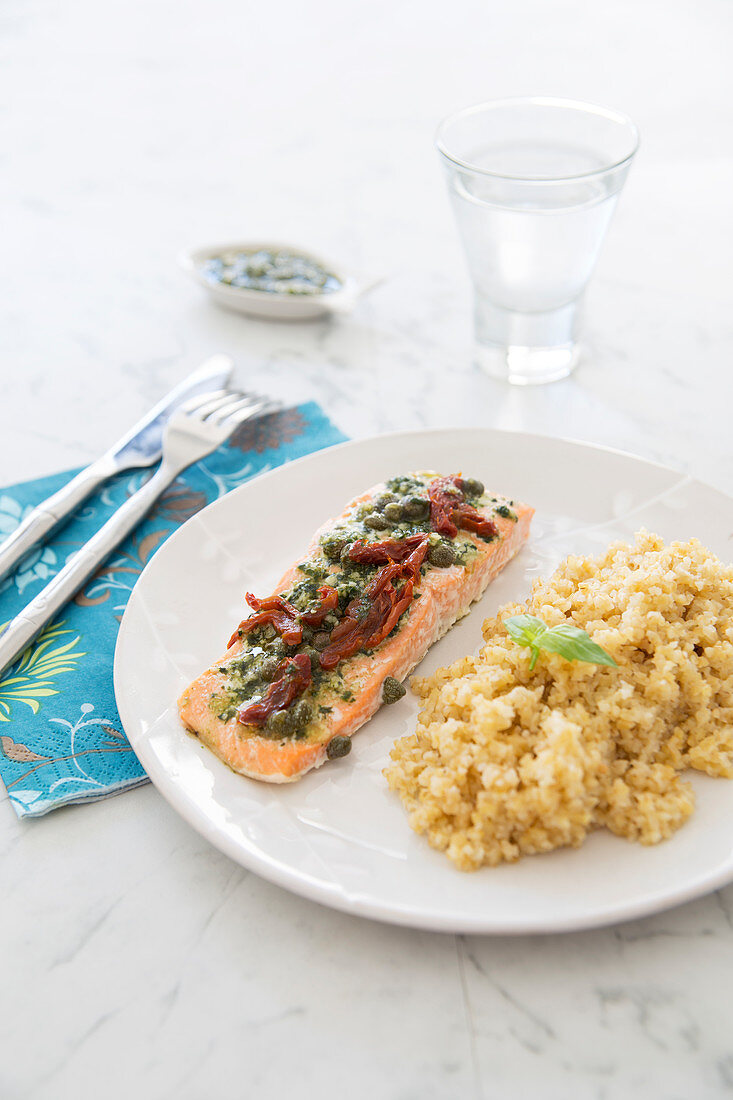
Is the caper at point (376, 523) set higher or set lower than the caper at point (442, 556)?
higher

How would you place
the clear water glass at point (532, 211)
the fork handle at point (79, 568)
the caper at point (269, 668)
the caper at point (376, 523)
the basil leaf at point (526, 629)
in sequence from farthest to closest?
the clear water glass at point (532, 211) → the caper at point (376, 523) → the fork handle at point (79, 568) → the caper at point (269, 668) → the basil leaf at point (526, 629)

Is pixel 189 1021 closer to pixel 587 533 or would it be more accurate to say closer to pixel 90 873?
pixel 90 873

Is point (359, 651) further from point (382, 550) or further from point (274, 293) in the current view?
point (274, 293)

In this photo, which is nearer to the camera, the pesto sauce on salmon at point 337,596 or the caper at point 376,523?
the pesto sauce on salmon at point 337,596

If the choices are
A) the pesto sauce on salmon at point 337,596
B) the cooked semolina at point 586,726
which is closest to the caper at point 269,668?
the pesto sauce on salmon at point 337,596

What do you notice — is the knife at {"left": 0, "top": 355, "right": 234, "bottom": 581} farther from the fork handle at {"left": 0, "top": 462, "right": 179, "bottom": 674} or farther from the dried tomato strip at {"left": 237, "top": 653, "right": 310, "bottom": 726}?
the dried tomato strip at {"left": 237, "top": 653, "right": 310, "bottom": 726}

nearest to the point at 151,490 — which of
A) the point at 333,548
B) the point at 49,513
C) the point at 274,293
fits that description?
the point at 49,513

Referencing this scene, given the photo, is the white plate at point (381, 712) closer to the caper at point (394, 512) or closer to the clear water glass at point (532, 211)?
the caper at point (394, 512)

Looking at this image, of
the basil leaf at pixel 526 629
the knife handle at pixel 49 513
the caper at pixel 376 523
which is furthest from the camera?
the knife handle at pixel 49 513
